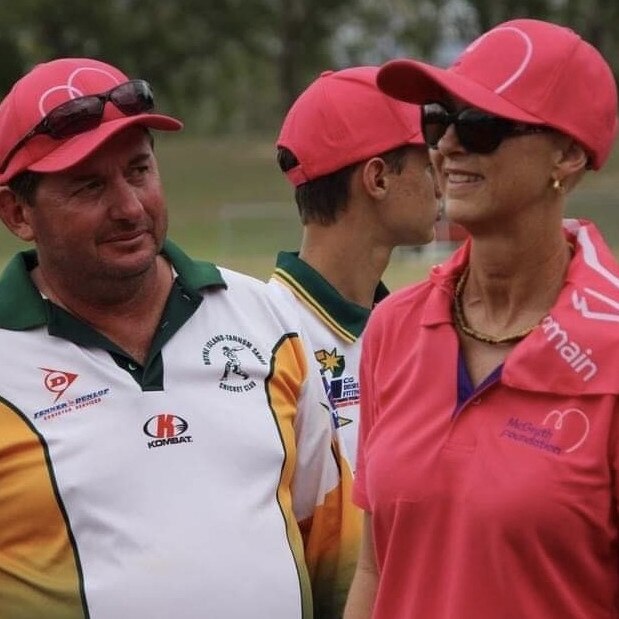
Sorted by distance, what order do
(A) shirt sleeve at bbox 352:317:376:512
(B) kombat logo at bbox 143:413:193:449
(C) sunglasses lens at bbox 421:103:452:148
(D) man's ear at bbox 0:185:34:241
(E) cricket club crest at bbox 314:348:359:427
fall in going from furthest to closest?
(E) cricket club crest at bbox 314:348:359:427 → (D) man's ear at bbox 0:185:34:241 → (B) kombat logo at bbox 143:413:193:449 → (A) shirt sleeve at bbox 352:317:376:512 → (C) sunglasses lens at bbox 421:103:452:148

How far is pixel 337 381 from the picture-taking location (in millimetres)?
3893

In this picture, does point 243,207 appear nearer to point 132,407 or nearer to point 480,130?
point 132,407

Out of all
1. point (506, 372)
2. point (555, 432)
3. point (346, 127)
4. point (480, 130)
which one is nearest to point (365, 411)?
point (506, 372)

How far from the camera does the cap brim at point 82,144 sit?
10.6 ft

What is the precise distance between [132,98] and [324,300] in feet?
3.14

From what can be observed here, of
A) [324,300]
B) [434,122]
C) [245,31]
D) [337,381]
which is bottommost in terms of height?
[245,31]

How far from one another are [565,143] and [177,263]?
1.23m

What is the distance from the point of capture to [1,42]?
148ft

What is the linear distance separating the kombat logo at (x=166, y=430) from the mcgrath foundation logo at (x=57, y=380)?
197mm

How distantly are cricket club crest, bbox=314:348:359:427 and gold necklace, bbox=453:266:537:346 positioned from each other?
1.06 metres

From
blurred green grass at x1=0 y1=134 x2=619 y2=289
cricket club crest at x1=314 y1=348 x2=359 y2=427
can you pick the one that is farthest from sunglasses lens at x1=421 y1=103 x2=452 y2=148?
blurred green grass at x1=0 y1=134 x2=619 y2=289

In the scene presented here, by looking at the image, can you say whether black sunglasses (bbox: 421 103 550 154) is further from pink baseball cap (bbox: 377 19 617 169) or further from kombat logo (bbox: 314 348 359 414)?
kombat logo (bbox: 314 348 359 414)

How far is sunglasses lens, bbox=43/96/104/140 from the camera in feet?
10.8

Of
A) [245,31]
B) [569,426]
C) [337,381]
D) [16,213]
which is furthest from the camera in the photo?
[245,31]
